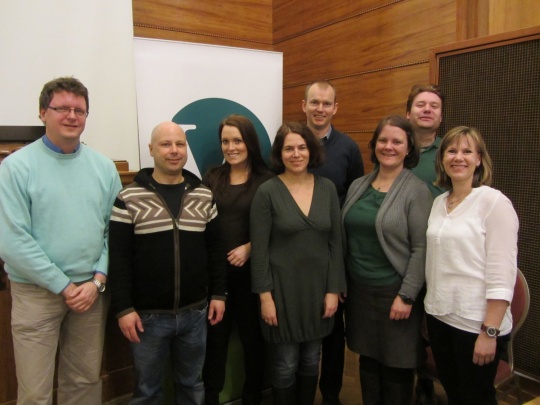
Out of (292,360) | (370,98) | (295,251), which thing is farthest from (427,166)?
(370,98)

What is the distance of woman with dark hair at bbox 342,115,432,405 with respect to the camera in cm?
166

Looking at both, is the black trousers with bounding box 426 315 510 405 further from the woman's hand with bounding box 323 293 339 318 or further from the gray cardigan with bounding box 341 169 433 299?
the woman's hand with bounding box 323 293 339 318

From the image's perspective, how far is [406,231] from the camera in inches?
65.5

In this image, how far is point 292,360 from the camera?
6.13ft

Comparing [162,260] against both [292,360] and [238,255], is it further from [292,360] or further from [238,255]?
[292,360]

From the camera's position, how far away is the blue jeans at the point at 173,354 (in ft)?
5.58

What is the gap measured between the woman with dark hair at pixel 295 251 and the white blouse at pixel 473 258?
0.43 metres

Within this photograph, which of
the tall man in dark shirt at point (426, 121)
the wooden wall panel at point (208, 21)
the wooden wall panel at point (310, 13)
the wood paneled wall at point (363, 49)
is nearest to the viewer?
the tall man in dark shirt at point (426, 121)

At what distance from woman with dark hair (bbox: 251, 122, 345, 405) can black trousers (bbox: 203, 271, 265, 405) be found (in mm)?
163

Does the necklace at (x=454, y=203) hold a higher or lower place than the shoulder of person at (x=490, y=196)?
lower

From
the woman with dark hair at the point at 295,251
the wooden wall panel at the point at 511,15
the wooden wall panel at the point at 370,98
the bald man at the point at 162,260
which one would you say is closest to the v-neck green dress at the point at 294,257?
the woman with dark hair at the point at 295,251

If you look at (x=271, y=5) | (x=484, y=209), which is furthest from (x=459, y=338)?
(x=271, y=5)

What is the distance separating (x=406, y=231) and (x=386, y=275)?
20 cm

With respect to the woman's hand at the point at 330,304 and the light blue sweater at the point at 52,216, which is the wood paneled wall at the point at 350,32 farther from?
the light blue sweater at the point at 52,216
